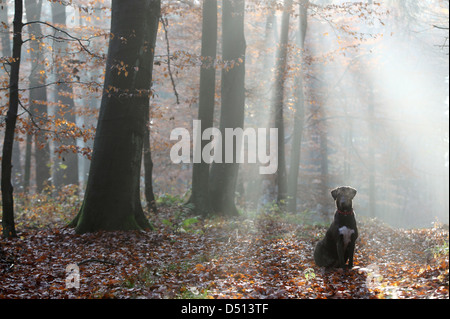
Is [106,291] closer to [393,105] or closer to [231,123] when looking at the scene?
[231,123]

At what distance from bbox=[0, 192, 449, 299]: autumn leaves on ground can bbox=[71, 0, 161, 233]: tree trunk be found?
56 centimetres

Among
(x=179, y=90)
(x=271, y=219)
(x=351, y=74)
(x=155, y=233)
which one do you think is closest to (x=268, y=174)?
(x=179, y=90)

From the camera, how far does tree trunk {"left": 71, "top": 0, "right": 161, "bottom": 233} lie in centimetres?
1077

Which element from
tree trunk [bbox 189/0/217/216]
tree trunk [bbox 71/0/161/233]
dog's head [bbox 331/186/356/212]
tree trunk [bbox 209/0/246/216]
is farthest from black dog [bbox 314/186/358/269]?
tree trunk [bbox 209/0/246/216]

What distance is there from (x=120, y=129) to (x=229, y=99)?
583 centimetres

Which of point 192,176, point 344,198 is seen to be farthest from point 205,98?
point 344,198

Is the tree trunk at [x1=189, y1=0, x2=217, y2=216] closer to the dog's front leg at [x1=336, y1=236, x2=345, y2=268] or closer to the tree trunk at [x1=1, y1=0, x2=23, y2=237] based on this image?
the tree trunk at [x1=1, y1=0, x2=23, y2=237]

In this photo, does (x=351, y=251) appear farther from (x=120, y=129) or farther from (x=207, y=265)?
(x=120, y=129)

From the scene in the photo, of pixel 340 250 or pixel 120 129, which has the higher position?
pixel 120 129

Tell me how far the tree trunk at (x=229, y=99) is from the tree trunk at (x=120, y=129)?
4898 mm

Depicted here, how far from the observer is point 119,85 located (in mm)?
10953

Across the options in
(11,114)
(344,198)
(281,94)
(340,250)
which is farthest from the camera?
(281,94)

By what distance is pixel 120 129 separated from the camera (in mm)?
10867

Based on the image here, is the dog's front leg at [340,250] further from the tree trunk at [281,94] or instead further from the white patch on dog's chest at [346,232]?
the tree trunk at [281,94]
